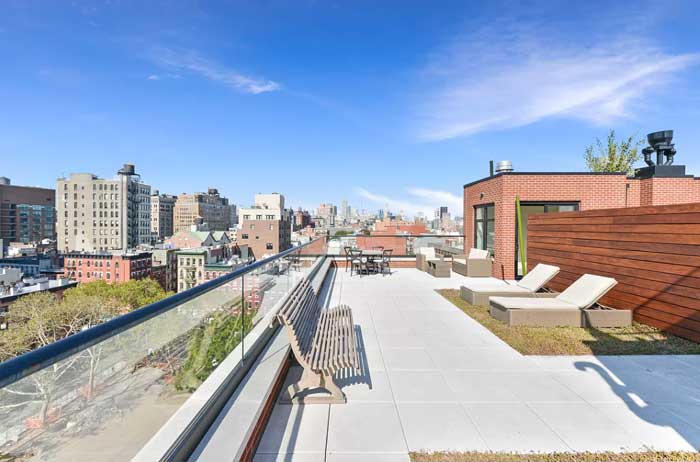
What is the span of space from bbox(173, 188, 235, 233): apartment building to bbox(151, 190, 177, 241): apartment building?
2.42 m

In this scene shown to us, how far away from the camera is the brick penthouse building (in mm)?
9352

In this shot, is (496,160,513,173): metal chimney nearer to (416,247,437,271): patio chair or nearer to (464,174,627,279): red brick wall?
(464,174,627,279): red brick wall

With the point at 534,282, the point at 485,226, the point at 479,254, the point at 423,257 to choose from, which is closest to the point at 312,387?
the point at 534,282

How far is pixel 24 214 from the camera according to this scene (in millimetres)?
95938

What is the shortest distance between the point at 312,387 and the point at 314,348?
33 centimetres

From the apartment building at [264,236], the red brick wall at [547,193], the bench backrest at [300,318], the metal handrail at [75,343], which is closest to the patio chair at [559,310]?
the bench backrest at [300,318]

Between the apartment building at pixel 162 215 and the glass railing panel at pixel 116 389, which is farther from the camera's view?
the apartment building at pixel 162 215

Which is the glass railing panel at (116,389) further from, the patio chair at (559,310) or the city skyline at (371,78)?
the city skyline at (371,78)

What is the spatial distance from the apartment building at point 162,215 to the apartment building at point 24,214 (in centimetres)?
2744

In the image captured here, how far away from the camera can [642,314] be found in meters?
5.04

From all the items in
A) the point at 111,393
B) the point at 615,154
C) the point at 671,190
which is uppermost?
the point at 615,154

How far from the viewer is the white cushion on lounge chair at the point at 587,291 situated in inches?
195

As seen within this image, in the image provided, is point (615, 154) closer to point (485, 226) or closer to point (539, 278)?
point (485, 226)

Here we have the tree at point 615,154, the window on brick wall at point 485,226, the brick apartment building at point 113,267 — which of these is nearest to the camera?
the window on brick wall at point 485,226
